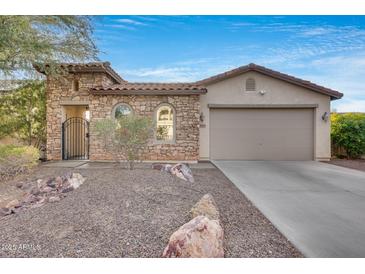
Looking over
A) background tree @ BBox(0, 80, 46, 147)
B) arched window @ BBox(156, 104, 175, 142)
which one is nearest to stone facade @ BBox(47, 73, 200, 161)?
arched window @ BBox(156, 104, 175, 142)

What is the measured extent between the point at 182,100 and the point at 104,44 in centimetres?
383

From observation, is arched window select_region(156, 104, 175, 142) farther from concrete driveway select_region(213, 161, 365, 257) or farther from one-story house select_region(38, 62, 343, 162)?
concrete driveway select_region(213, 161, 365, 257)

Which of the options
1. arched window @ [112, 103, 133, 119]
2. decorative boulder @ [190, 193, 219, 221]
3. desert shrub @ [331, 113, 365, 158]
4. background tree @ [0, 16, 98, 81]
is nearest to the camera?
decorative boulder @ [190, 193, 219, 221]

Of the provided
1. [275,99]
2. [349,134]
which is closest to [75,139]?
[275,99]

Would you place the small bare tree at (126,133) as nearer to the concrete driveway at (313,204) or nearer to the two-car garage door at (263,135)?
the concrete driveway at (313,204)

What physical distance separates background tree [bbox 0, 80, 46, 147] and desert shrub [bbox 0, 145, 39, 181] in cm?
352

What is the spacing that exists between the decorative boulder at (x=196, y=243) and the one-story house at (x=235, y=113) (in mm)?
7076

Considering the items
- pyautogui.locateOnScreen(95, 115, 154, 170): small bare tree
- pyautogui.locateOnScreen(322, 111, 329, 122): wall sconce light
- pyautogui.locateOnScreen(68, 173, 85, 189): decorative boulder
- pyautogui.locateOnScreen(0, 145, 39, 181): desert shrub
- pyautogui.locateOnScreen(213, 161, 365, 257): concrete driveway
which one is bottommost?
pyautogui.locateOnScreen(213, 161, 365, 257): concrete driveway

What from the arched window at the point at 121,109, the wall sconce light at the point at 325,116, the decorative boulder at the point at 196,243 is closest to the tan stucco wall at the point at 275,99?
the wall sconce light at the point at 325,116

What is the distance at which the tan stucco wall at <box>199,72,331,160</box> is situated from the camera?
1018 cm

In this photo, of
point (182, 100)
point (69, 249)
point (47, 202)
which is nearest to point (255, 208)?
point (69, 249)

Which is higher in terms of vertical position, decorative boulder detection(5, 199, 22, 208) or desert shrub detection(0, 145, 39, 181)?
desert shrub detection(0, 145, 39, 181)

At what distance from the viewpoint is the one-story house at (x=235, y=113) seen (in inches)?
385

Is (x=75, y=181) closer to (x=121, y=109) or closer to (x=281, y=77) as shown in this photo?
(x=121, y=109)
